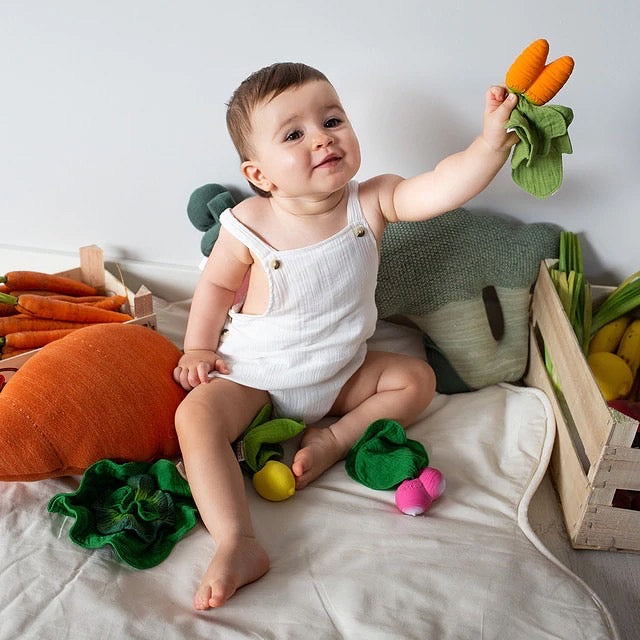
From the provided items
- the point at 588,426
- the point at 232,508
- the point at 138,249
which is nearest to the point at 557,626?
the point at 588,426

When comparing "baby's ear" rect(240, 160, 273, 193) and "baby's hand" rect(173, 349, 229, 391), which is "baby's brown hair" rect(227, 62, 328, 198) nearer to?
"baby's ear" rect(240, 160, 273, 193)

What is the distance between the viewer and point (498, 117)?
89cm

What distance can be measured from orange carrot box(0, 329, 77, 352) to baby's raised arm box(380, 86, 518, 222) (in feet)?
2.08

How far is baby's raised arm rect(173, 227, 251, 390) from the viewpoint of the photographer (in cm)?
112

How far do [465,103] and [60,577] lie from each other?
3.14ft

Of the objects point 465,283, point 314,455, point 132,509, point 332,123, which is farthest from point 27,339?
point 465,283

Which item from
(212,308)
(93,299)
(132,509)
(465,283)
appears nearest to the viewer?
(132,509)

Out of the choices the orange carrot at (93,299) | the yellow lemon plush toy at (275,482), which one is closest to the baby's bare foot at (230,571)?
the yellow lemon plush toy at (275,482)

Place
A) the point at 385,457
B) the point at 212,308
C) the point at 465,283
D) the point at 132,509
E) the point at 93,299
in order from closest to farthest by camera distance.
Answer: the point at 132,509 → the point at 385,457 → the point at 212,308 → the point at 465,283 → the point at 93,299

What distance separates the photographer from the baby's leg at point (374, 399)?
112 cm

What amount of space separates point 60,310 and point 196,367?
1.14 ft

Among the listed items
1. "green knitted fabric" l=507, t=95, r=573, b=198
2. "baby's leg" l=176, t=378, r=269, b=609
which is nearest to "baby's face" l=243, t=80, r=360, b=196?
"green knitted fabric" l=507, t=95, r=573, b=198

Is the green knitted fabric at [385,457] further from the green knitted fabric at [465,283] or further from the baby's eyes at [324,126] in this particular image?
the baby's eyes at [324,126]

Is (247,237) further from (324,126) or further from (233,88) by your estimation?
(233,88)
